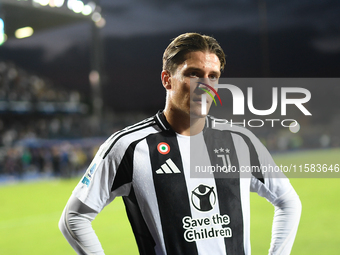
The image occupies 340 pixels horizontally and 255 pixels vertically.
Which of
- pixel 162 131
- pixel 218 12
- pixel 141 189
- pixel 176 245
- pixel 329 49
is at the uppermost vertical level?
pixel 218 12

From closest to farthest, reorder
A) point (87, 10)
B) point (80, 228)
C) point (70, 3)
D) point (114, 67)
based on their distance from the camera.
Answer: point (80, 228)
point (70, 3)
point (87, 10)
point (114, 67)

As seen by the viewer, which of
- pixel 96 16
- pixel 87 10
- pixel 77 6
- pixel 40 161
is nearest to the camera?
pixel 77 6

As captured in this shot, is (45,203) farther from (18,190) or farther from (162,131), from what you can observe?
(162,131)

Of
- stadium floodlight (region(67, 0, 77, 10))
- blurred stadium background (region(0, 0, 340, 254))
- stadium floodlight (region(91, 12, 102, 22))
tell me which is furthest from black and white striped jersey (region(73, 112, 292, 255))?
stadium floodlight (region(91, 12, 102, 22))

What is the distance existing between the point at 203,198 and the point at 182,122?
0.30m

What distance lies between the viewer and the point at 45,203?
335 inches

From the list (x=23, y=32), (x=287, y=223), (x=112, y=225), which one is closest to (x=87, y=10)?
(x=23, y=32)

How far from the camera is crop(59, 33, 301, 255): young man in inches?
57.4

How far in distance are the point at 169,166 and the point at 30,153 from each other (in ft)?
43.9

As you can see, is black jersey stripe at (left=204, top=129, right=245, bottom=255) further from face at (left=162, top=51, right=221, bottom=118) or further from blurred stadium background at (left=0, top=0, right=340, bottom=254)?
blurred stadium background at (left=0, top=0, right=340, bottom=254)

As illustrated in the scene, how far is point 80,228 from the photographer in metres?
1.47

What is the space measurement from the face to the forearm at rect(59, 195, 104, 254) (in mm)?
522

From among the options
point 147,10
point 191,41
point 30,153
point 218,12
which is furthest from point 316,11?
point 191,41

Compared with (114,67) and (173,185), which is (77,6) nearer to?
(173,185)
